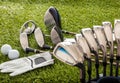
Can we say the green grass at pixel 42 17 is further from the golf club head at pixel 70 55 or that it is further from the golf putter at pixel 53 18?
the golf club head at pixel 70 55

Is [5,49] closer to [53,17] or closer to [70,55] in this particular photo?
[53,17]

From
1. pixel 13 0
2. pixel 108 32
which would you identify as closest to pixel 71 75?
pixel 108 32

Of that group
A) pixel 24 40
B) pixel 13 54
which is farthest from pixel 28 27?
pixel 13 54

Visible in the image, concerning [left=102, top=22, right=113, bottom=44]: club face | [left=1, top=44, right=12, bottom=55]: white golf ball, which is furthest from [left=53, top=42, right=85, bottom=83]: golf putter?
[left=1, top=44, right=12, bottom=55]: white golf ball

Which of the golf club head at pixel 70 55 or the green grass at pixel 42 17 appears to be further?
the green grass at pixel 42 17

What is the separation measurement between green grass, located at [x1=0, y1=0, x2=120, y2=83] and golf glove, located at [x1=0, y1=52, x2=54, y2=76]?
46mm

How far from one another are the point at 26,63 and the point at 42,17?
142 cm

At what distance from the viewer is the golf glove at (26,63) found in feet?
10.5

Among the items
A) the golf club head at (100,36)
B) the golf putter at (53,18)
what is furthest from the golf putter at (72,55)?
the golf putter at (53,18)

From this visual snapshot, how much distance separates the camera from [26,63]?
3.32m

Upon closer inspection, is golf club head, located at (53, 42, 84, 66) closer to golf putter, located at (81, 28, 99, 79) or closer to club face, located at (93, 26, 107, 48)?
golf putter, located at (81, 28, 99, 79)

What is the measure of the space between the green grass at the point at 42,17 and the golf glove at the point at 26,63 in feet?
0.15

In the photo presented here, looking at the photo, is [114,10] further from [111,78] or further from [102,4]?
[111,78]

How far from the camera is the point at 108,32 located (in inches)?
115
